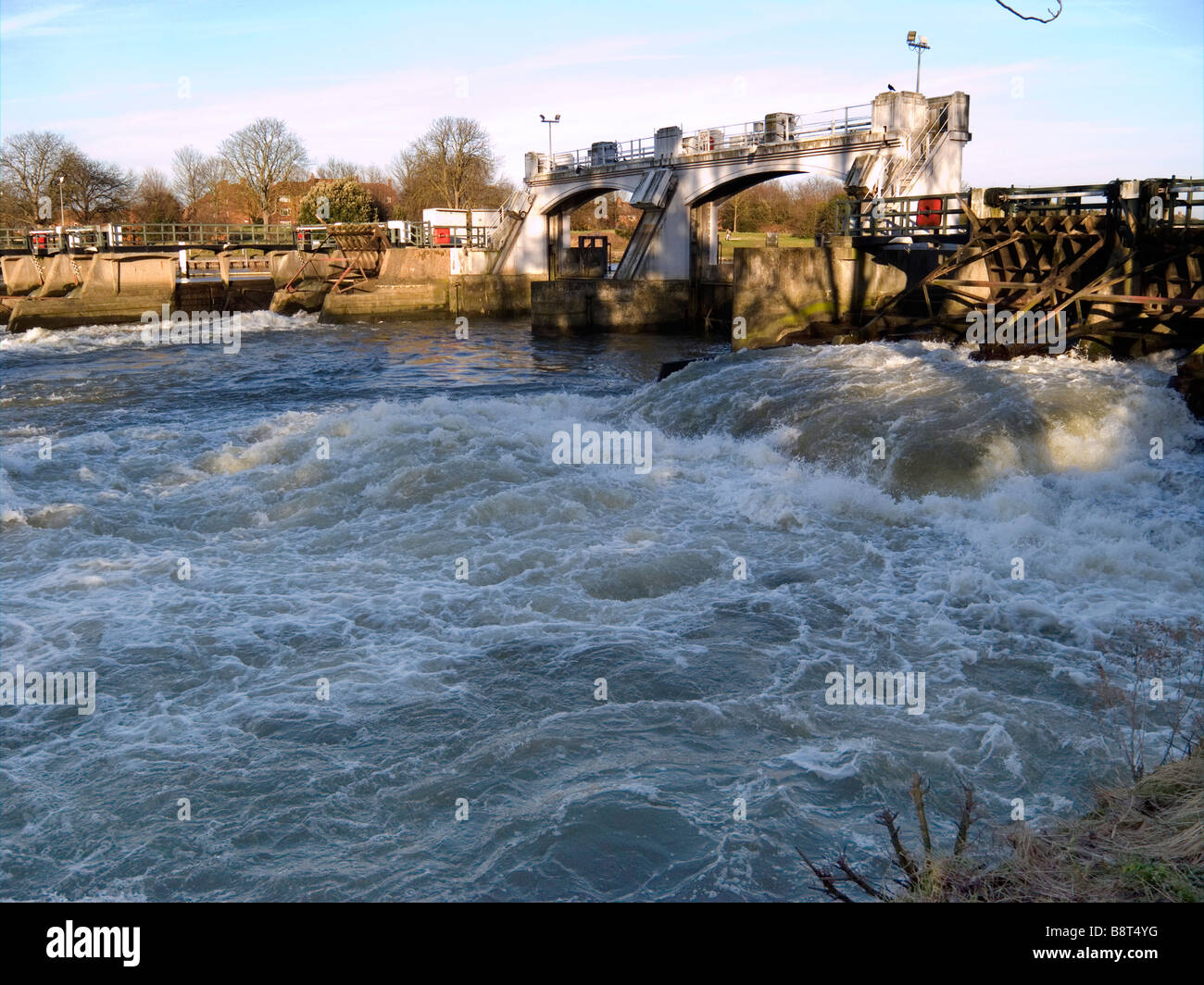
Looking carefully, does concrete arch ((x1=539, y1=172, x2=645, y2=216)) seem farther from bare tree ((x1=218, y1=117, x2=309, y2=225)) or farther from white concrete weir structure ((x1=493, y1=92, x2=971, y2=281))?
bare tree ((x1=218, y1=117, x2=309, y2=225))

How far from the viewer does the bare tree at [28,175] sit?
A: 76.2 m

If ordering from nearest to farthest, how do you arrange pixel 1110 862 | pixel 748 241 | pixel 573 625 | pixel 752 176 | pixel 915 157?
pixel 1110 862
pixel 573 625
pixel 915 157
pixel 752 176
pixel 748 241

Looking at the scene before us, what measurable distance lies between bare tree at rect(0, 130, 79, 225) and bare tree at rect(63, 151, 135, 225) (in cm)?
81

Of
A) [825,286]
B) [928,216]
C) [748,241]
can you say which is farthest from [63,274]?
[748,241]

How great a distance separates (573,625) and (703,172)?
3432 cm

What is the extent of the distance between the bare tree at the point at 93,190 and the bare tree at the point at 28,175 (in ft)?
2.67

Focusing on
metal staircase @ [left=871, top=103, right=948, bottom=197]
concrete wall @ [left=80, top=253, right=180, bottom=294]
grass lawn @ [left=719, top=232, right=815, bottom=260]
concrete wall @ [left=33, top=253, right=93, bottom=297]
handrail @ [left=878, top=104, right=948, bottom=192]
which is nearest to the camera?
metal staircase @ [left=871, top=103, right=948, bottom=197]

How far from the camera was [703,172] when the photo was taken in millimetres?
41750

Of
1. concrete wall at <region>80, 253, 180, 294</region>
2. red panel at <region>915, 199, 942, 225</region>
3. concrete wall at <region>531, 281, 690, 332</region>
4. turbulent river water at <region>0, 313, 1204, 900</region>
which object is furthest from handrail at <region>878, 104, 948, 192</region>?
concrete wall at <region>80, 253, 180, 294</region>

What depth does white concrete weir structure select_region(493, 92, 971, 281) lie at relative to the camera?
32312mm

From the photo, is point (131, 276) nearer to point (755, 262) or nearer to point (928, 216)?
point (755, 262)
